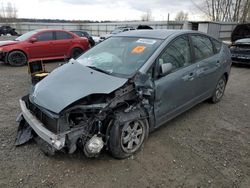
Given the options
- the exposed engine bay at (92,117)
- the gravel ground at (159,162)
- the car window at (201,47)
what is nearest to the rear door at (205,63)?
the car window at (201,47)

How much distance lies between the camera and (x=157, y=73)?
3018 mm

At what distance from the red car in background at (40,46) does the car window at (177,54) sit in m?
5.81

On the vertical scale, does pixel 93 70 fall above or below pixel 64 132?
above

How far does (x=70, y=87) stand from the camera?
107 inches

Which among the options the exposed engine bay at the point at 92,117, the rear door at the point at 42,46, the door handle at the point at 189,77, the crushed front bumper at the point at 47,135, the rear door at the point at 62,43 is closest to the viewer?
the crushed front bumper at the point at 47,135

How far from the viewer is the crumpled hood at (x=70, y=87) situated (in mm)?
2543

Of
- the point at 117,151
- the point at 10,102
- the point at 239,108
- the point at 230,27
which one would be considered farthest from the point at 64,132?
the point at 230,27

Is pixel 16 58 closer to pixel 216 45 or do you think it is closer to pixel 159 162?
pixel 216 45

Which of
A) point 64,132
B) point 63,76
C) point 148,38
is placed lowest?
point 64,132

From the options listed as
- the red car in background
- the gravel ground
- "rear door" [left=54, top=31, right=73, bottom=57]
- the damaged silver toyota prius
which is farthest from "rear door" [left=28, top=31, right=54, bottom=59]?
the damaged silver toyota prius

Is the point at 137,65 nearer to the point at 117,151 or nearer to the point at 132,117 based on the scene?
the point at 132,117

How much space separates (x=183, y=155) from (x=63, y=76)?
2.00 m

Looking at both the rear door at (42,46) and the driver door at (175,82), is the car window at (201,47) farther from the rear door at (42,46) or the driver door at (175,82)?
the rear door at (42,46)

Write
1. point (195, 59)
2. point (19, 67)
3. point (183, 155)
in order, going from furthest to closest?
point (19, 67) < point (195, 59) < point (183, 155)
